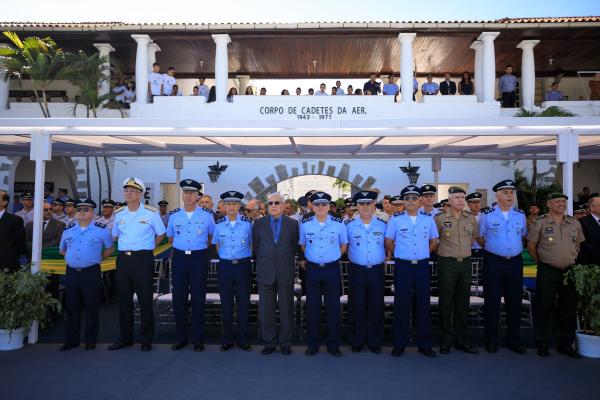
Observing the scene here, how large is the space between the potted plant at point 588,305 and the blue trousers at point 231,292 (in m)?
3.55

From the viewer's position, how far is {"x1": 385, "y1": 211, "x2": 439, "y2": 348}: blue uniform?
5.39m

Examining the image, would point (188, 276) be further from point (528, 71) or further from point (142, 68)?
point (528, 71)

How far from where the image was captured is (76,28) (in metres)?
13.4

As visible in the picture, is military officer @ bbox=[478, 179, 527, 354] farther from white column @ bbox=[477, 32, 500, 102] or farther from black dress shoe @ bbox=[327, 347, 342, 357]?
white column @ bbox=[477, 32, 500, 102]

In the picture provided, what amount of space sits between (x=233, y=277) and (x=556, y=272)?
3.62 meters

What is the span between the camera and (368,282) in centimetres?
544

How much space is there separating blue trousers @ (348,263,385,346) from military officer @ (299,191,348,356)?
205 millimetres

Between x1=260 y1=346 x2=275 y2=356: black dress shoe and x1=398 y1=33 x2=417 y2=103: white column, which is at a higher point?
x1=398 y1=33 x2=417 y2=103: white column

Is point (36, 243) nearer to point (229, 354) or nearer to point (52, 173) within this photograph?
point (229, 354)

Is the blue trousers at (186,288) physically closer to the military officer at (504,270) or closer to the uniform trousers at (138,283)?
the uniform trousers at (138,283)

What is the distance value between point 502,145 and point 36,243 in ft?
21.5

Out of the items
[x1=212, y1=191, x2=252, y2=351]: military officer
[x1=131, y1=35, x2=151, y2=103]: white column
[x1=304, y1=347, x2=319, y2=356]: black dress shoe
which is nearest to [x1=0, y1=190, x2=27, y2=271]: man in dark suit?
[x1=212, y1=191, x2=252, y2=351]: military officer

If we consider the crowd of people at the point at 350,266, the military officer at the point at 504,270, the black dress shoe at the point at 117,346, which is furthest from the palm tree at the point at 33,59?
the military officer at the point at 504,270

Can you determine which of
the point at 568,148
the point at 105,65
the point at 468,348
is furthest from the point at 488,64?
the point at 105,65
